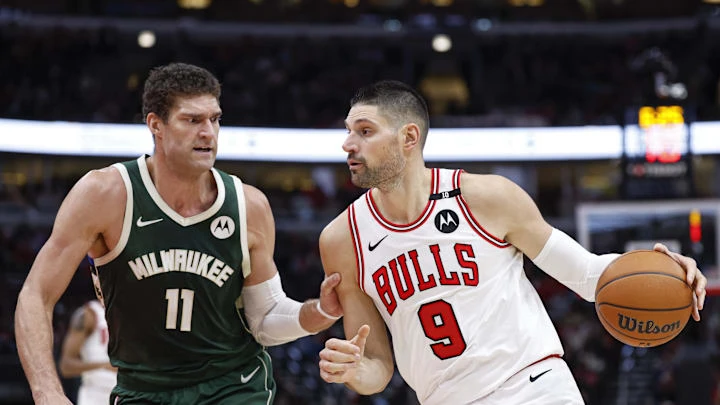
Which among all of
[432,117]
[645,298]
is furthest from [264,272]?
[432,117]

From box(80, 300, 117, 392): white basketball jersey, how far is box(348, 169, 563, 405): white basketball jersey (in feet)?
15.6

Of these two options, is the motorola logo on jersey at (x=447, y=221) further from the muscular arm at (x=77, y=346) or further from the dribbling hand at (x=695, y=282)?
the muscular arm at (x=77, y=346)

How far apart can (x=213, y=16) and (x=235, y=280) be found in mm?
20614

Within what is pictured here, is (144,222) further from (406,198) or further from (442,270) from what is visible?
(442,270)

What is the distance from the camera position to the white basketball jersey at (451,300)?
4.34 m

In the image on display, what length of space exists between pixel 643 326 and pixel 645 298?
0.13 meters

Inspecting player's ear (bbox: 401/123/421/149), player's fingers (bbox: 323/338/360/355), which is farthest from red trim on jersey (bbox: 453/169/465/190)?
player's fingers (bbox: 323/338/360/355)

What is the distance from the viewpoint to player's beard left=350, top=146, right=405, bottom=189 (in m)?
4.41

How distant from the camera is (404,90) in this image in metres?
4.64

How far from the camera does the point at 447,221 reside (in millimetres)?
4496

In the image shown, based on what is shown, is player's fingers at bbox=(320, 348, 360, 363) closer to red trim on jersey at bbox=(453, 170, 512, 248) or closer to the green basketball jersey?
the green basketball jersey

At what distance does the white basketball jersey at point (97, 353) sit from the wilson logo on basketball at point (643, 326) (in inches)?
211

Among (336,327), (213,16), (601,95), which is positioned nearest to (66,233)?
(336,327)

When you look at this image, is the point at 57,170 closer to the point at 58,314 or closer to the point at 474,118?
Answer: the point at 58,314
